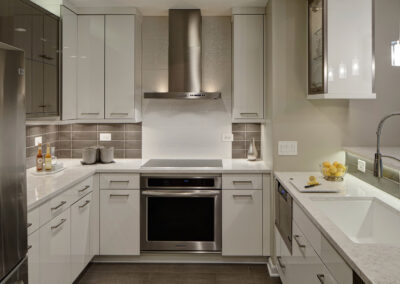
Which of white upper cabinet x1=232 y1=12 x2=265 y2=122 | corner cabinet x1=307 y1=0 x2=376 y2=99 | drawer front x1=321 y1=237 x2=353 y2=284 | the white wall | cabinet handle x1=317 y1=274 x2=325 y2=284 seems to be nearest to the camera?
drawer front x1=321 y1=237 x2=353 y2=284

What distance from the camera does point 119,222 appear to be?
348 centimetres

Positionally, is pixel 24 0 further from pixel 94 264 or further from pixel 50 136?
pixel 94 264

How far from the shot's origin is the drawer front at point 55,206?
2389mm

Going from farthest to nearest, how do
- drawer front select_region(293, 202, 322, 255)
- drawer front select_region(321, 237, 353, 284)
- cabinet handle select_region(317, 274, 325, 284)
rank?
drawer front select_region(293, 202, 322, 255) → cabinet handle select_region(317, 274, 325, 284) → drawer front select_region(321, 237, 353, 284)

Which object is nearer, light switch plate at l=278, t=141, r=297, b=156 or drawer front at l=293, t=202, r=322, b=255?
drawer front at l=293, t=202, r=322, b=255

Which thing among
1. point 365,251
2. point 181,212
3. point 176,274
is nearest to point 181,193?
point 181,212

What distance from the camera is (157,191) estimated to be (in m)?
3.45

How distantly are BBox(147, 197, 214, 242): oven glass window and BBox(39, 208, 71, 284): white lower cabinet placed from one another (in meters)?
0.84

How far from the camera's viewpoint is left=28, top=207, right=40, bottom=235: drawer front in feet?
7.18

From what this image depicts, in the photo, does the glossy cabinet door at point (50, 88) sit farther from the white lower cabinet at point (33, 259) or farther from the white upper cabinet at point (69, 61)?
the white lower cabinet at point (33, 259)

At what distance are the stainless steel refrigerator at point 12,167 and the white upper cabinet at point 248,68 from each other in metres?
2.30

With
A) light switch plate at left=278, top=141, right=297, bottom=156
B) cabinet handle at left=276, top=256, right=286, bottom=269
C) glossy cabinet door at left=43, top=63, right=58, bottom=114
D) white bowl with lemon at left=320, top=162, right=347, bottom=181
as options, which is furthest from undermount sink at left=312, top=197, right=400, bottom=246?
glossy cabinet door at left=43, top=63, right=58, bottom=114

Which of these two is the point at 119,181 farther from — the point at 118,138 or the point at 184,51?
the point at 184,51

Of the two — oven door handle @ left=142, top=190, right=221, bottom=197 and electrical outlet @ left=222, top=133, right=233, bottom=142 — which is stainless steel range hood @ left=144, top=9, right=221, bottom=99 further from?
oven door handle @ left=142, top=190, right=221, bottom=197
